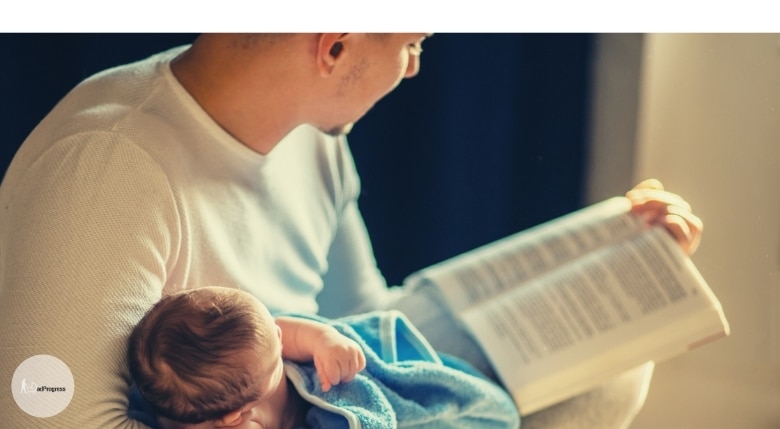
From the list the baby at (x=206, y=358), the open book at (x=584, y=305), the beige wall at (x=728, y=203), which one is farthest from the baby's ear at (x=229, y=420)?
the beige wall at (x=728, y=203)

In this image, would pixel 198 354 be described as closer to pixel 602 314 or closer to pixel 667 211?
pixel 602 314

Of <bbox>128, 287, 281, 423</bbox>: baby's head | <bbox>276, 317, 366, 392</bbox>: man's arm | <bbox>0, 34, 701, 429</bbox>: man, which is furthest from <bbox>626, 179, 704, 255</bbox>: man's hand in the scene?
<bbox>128, 287, 281, 423</bbox>: baby's head

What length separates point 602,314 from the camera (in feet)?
3.21

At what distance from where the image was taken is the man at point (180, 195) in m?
0.80

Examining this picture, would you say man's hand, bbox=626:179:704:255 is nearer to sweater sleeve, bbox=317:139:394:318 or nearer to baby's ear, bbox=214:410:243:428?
sweater sleeve, bbox=317:139:394:318

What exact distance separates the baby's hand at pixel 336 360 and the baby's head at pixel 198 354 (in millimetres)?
87

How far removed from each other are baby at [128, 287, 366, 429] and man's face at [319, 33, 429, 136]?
273 millimetres

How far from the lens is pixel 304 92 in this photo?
97 centimetres

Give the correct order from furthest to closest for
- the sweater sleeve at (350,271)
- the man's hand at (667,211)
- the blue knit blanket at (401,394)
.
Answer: the sweater sleeve at (350,271), the man's hand at (667,211), the blue knit blanket at (401,394)

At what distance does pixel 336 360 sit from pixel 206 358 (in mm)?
157

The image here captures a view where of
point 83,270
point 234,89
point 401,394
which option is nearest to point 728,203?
point 401,394

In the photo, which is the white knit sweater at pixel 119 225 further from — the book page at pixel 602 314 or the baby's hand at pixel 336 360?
the book page at pixel 602 314
